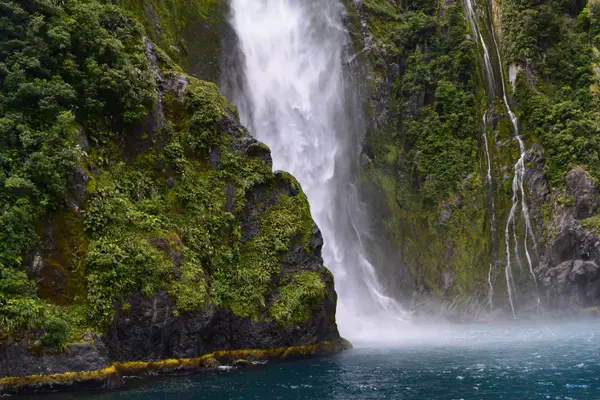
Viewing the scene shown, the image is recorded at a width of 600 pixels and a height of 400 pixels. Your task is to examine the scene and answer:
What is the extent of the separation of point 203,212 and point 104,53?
7.60 metres

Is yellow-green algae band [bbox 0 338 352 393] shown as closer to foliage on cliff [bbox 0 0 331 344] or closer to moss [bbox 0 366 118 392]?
moss [bbox 0 366 118 392]

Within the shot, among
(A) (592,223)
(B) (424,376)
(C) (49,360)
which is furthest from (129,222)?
(A) (592,223)

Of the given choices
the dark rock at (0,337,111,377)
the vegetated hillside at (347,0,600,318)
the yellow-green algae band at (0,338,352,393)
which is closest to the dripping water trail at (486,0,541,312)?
the vegetated hillside at (347,0,600,318)

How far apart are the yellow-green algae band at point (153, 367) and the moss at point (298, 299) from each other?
4.21 feet

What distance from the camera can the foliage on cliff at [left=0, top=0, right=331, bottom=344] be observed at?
1644 centimetres

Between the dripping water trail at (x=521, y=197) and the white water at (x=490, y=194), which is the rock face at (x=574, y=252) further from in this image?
the white water at (x=490, y=194)

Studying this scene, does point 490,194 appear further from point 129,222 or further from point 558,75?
point 129,222

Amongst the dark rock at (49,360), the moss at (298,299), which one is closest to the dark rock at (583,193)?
the moss at (298,299)

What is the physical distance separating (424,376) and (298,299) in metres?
6.81

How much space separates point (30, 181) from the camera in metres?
16.6

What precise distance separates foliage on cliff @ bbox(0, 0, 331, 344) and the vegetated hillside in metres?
14.0

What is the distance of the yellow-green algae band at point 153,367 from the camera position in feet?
46.9

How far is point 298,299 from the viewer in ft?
71.7

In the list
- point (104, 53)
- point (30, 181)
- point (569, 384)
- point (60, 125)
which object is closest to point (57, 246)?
point (30, 181)
